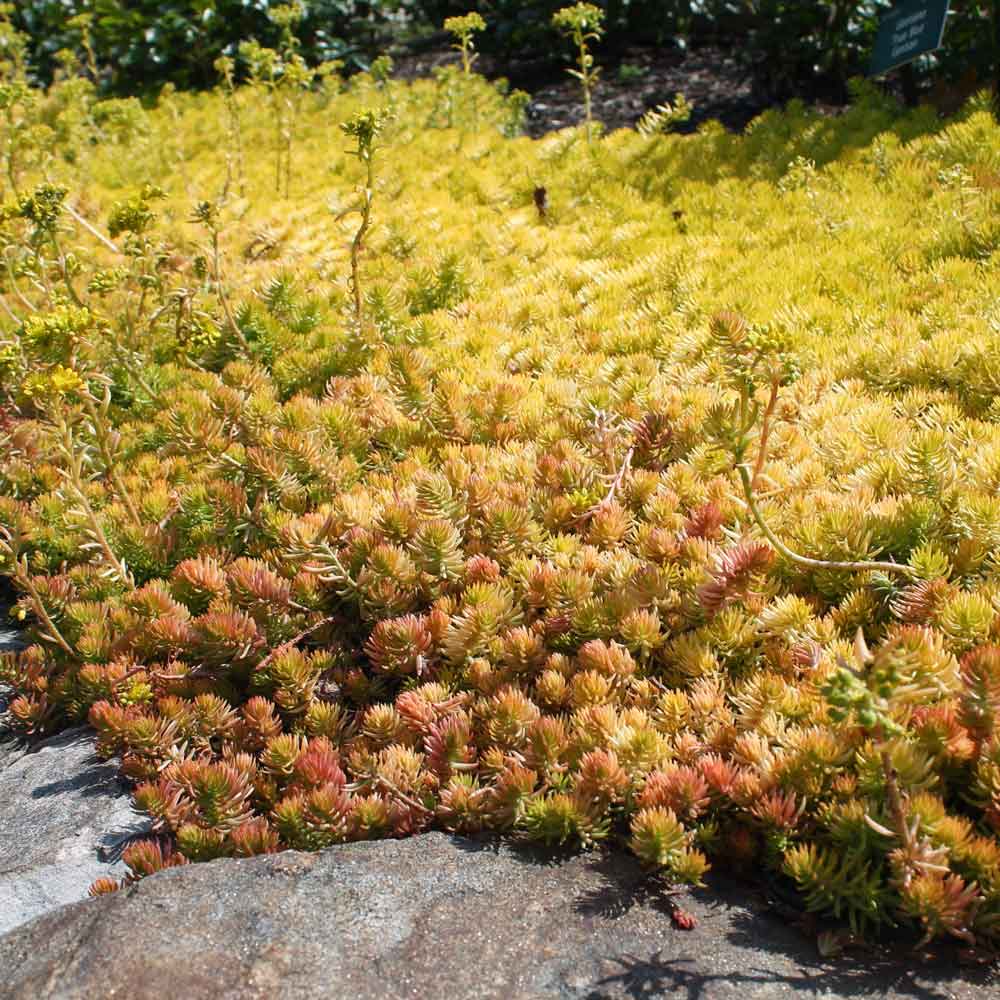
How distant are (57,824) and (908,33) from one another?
6.28m

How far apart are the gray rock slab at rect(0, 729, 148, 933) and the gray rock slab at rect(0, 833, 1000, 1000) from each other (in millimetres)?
327

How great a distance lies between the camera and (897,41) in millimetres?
6273

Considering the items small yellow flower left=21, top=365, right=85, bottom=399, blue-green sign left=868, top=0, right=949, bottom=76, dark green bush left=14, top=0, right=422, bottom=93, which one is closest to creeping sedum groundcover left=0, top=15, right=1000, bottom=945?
small yellow flower left=21, top=365, right=85, bottom=399

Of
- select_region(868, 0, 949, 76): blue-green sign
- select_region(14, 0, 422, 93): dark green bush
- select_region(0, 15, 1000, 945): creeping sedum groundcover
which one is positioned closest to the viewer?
select_region(0, 15, 1000, 945): creeping sedum groundcover

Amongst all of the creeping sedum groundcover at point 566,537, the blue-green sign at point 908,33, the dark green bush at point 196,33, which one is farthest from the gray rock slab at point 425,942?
the dark green bush at point 196,33

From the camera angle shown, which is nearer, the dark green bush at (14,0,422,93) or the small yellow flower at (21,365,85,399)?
the small yellow flower at (21,365,85,399)

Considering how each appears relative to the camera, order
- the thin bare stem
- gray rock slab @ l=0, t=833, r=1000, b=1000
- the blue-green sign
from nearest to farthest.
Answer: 1. gray rock slab @ l=0, t=833, r=1000, b=1000
2. the thin bare stem
3. the blue-green sign

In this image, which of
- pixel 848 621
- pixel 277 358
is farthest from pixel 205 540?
pixel 848 621

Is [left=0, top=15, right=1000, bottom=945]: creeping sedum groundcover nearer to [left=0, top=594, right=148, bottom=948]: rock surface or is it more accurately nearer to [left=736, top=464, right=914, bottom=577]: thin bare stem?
[left=736, top=464, right=914, bottom=577]: thin bare stem

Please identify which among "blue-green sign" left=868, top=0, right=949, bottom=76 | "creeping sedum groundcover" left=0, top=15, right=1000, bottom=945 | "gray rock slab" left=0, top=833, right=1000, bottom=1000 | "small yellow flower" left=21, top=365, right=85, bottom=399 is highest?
"blue-green sign" left=868, top=0, right=949, bottom=76

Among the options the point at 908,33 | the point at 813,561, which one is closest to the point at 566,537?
the point at 813,561

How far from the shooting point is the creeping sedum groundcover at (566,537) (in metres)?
2.36

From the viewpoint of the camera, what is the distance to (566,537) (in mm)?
3301

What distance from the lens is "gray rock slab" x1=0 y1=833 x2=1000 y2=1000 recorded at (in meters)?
1.99
